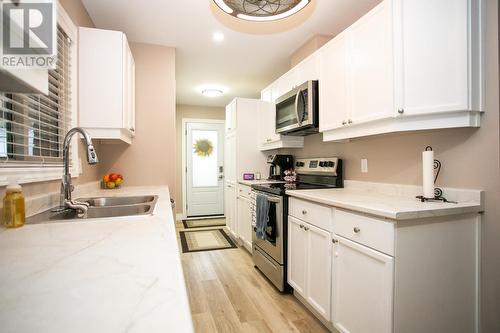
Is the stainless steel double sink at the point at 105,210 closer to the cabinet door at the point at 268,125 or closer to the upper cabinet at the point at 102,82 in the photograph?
the upper cabinet at the point at 102,82

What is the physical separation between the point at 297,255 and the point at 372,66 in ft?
5.06

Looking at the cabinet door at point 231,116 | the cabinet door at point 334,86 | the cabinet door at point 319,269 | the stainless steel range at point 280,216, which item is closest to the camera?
the cabinet door at point 319,269

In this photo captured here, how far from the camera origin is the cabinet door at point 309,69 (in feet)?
7.91

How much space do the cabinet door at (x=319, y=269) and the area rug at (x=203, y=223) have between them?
3.26 m

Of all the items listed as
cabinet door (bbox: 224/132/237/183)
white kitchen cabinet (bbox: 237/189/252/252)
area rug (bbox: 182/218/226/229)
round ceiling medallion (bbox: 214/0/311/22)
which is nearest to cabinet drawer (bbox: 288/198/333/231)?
white kitchen cabinet (bbox: 237/189/252/252)

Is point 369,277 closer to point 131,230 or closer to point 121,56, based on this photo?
point 131,230

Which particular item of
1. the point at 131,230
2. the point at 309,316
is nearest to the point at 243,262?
the point at 309,316

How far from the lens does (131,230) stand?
3.28ft

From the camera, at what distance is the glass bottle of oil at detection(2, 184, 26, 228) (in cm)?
105

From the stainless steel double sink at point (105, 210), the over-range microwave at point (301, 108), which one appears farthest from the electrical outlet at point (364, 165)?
the stainless steel double sink at point (105, 210)

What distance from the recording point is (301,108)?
8.28 feet

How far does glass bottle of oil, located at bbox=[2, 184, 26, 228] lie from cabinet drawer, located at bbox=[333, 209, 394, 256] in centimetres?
163

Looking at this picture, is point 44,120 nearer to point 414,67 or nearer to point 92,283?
point 92,283

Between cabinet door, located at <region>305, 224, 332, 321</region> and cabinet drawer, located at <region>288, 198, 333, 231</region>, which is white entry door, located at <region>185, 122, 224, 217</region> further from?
cabinet door, located at <region>305, 224, 332, 321</region>
